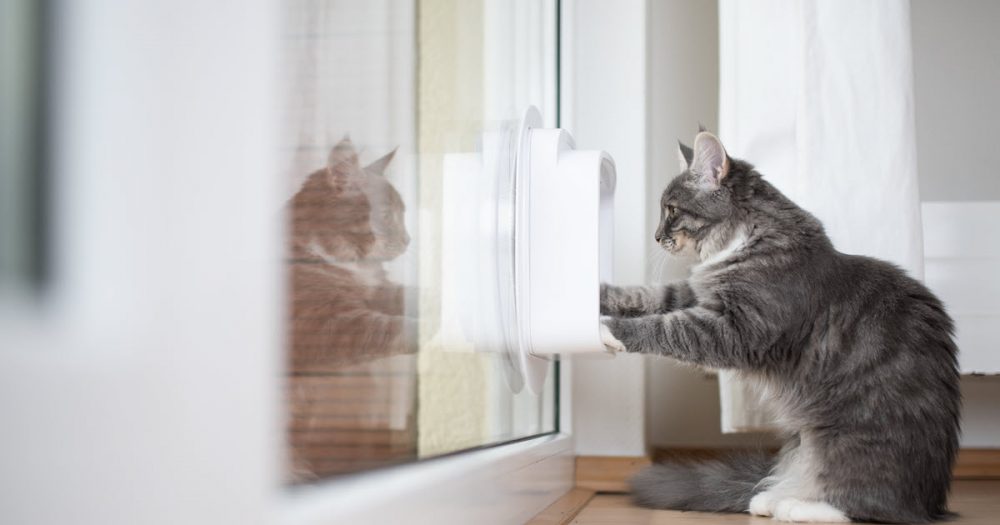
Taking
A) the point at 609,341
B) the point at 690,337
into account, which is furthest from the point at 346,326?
the point at 690,337

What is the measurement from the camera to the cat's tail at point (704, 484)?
174 centimetres

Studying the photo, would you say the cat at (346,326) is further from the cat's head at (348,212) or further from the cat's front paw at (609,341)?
the cat's front paw at (609,341)

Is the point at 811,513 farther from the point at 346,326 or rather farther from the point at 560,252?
the point at 346,326

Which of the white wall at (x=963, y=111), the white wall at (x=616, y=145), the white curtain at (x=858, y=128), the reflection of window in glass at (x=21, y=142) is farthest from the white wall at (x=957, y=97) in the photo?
the reflection of window in glass at (x=21, y=142)

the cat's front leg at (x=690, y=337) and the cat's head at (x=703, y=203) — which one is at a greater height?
the cat's head at (x=703, y=203)

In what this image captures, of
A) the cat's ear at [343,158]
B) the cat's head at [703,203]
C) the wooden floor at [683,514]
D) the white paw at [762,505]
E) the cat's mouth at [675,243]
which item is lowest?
the wooden floor at [683,514]

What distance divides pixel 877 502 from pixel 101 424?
1446mm

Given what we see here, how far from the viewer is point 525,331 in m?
1.46

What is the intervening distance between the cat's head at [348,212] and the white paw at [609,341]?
28.6 inches

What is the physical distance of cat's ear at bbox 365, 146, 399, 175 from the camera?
78cm

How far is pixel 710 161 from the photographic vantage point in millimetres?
1861

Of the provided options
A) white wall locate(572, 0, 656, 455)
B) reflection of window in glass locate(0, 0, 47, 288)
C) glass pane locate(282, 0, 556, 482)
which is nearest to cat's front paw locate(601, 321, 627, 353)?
glass pane locate(282, 0, 556, 482)

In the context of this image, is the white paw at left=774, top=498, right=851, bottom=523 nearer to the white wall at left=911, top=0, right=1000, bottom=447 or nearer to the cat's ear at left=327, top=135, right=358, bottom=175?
the cat's ear at left=327, top=135, right=358, bottom=175

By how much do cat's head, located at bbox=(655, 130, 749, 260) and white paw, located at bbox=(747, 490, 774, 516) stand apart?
0.47 m
